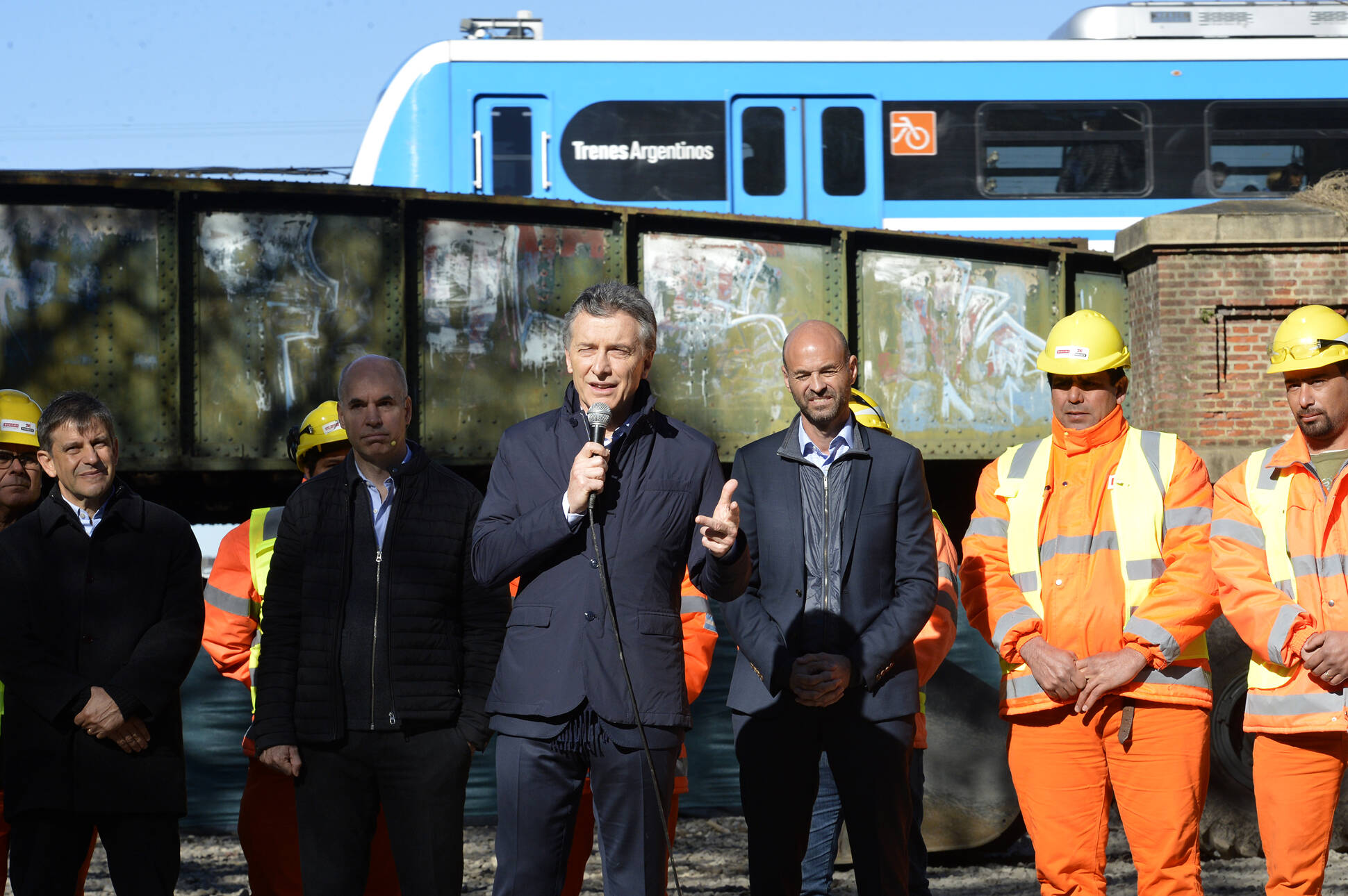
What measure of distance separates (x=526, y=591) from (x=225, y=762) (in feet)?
17.7

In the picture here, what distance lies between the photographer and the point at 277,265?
930 centimetres

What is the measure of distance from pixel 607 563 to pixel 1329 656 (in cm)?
245

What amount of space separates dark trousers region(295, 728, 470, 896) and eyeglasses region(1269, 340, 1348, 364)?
3.10 m

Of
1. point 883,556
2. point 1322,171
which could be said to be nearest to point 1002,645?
point 883,556

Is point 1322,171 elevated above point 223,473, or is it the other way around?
point 1322,171

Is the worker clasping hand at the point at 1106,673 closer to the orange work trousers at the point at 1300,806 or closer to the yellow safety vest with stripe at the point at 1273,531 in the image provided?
the yellow safety vest with stripe at the point at 1273,531

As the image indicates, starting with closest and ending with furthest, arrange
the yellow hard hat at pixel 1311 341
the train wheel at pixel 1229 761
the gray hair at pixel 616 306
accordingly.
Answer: the gray hair at pixel 616 306 → the yellow hard hat at pixel 1311 341 → the train wheel at pixel 1229 761

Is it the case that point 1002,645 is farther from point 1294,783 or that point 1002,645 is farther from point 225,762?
point 225,762

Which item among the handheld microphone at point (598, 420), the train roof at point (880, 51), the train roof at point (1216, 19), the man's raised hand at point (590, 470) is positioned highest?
the train roof at point (1216, 19)

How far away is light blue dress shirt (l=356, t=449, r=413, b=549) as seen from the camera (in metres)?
4.50

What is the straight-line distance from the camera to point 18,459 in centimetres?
551

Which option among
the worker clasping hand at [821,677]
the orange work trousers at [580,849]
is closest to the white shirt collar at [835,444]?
the worker clasping hand at [821,677]

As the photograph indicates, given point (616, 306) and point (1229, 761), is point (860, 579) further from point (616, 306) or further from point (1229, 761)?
point (1229, 761)

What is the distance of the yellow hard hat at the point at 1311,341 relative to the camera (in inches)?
189
